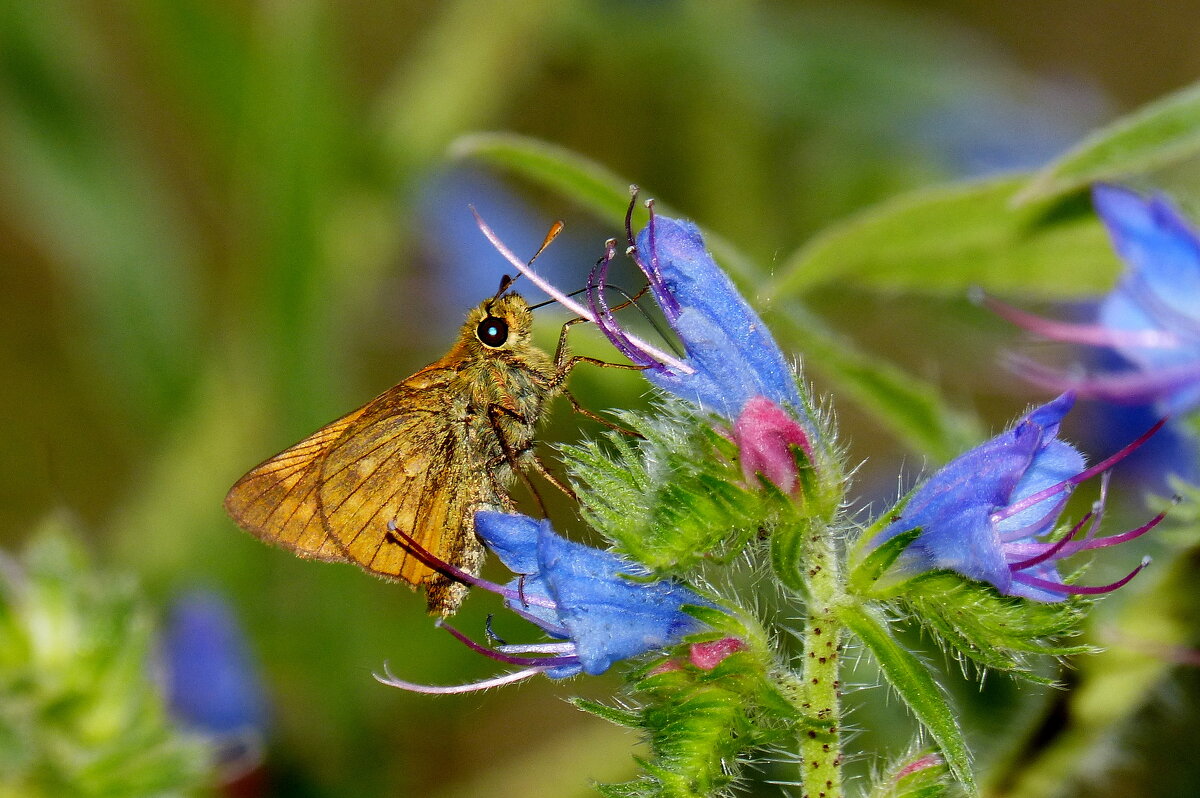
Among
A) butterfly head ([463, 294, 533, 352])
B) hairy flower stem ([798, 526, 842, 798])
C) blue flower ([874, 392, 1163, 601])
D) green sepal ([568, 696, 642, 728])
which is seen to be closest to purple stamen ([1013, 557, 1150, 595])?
blue flower ([874, 392, 1163, 601])

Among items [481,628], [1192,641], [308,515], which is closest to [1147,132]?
[1192,641]

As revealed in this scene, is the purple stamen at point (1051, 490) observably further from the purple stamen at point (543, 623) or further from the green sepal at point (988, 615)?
the purple stamen at point (543, 623)

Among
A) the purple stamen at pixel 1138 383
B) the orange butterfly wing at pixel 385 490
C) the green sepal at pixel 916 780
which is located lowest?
the green sepal at pixel 916 780

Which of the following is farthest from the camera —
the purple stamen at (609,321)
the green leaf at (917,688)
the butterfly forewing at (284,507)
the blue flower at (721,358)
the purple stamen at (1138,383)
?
the butterfly forewing at (284,507)

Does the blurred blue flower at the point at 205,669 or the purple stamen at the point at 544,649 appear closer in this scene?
the purple stamen at the point at 544,649

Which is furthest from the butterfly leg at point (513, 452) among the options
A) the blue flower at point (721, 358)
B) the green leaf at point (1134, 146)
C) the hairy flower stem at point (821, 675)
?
the green leaf at point (1134, 146)

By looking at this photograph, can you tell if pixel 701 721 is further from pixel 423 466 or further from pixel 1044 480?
pixel 423 466

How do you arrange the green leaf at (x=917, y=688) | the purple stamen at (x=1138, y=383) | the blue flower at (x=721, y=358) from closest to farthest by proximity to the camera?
1. the green leaf at (x=917, y=688)
2. the blue flower at (x=721, y=358)
3. the purple stamen at (x=1138, y=383)
